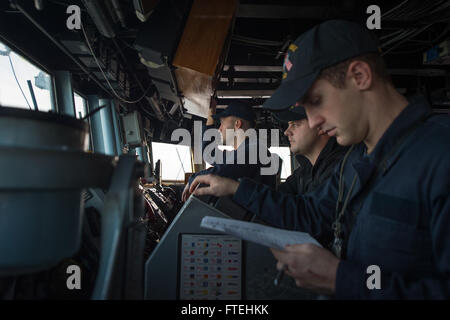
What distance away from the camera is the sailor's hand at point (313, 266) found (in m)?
0.89

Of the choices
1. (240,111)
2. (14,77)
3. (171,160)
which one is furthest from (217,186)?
(171,160)

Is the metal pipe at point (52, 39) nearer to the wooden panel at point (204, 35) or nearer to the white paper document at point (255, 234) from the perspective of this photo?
the wooden panel at point (204, 35)

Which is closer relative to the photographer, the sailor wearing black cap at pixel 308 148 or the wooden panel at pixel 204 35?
the sailor wearing black cap at pixel 308 148

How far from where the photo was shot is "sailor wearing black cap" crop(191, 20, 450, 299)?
2.74 ft

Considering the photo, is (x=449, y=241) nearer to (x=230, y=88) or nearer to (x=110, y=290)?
(x=110, y=290)

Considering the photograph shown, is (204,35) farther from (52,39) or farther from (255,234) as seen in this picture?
(255,234)

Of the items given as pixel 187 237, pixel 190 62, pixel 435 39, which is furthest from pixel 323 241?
pixel 435 39

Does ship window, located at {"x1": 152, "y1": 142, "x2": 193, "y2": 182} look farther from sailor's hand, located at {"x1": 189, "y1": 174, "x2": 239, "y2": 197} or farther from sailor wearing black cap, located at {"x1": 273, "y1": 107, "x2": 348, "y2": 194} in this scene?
sailor's hand, located at {"x1": 189, "y1": 174, "x2": 239, "y2": 197}

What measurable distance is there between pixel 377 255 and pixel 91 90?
4177mm

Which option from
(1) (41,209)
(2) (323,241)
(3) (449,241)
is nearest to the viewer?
(1) (41,209)

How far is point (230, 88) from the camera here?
5086 mm

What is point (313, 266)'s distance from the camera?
89 centimetres

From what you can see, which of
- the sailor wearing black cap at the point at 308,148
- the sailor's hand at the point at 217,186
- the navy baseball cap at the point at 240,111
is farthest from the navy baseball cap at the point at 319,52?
the navy baseball cap at the point at 240,111

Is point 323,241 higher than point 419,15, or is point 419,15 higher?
point 419,15
